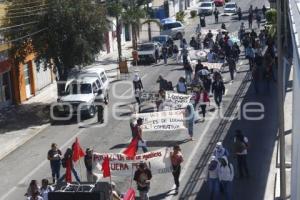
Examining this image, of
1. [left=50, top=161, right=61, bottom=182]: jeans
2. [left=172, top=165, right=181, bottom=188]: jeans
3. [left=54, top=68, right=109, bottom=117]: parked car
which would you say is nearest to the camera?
[left=172, top=165, right=181, bottom=188]: jeans

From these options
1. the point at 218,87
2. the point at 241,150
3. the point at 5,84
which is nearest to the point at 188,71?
the point at 218,87

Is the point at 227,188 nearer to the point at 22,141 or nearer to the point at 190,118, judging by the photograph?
the point at 190,118

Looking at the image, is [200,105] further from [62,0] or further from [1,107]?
[1,107]

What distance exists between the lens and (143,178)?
1772 cm

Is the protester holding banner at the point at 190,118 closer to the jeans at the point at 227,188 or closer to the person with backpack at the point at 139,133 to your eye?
the person with backpack at the point at 139,133

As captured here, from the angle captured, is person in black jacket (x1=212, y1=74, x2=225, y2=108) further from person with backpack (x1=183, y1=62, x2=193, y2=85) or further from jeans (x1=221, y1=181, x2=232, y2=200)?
jeans (x1=221, y1=181, x2=232, y2=200)

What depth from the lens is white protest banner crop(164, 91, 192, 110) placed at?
2723 cm

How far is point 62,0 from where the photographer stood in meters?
31.9

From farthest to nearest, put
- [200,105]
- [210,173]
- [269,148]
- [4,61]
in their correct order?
[4,61], [200,105], [269,148], [210,173]

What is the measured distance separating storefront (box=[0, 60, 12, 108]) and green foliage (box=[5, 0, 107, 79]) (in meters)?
1.41

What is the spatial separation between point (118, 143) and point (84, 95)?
615cm

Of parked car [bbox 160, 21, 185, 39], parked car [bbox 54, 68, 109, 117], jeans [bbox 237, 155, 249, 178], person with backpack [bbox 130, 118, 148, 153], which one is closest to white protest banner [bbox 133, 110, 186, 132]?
person with backpack [bbox 130, 118, 148, 153]

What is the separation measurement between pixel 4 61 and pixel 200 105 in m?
11.1

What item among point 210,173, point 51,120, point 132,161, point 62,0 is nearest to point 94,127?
point 51,120
